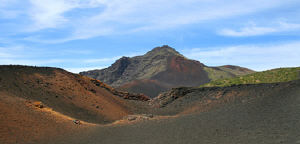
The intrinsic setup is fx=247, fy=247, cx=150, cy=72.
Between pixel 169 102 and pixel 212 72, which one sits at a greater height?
pixel 212 72

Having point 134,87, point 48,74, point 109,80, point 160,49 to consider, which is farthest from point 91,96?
point 160,49

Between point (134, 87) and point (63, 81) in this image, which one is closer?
point (63, 81)

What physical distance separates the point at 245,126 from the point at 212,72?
8611cm

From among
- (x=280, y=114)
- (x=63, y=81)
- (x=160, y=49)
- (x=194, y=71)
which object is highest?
(x=160, y=49)

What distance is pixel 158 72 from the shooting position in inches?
4070

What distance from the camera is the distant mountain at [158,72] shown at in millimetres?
81275

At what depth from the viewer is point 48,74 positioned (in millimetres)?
29281

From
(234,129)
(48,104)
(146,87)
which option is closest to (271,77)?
(234,129)

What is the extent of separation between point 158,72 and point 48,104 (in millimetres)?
81543

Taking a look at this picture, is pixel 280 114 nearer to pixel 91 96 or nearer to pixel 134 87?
pixel 91 96

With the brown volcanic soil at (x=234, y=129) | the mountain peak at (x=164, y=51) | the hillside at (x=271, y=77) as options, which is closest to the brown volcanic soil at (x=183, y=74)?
the mountain peak at (x=164, y=51)

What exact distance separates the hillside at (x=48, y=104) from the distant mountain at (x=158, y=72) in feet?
131

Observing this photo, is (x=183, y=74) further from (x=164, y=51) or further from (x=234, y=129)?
(x=234, y=129)

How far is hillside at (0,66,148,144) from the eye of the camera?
54.1 feet
